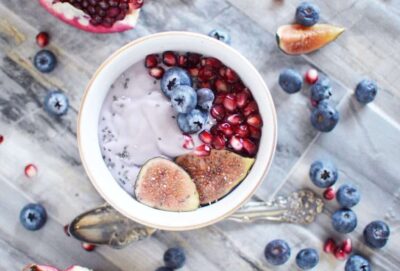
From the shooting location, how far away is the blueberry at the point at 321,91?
1.65 meters

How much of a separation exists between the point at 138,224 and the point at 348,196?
0.53 meters

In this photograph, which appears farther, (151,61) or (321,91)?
(321,91)

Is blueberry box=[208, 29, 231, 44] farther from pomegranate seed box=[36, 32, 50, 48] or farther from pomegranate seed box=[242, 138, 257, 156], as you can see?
pomegranate seed box=[36, 32, 50, 48]

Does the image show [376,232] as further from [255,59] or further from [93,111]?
[93,111]

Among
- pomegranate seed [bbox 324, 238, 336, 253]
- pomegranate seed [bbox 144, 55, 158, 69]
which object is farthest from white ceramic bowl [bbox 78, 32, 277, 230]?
pomegranate seed [bbox 324, 238, 336, 253]

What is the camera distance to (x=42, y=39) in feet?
5.46

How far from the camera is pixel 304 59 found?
5.56 feet

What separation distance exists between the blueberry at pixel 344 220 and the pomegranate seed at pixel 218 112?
1.35 feet

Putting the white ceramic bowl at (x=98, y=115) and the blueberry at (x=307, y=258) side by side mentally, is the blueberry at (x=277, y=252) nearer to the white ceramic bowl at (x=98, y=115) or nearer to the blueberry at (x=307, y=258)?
the blueberry at (x=307, y=258)

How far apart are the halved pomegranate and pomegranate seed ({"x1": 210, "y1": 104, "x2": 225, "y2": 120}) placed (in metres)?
0.32

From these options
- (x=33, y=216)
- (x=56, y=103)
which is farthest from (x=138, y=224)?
(x=56, y=103)

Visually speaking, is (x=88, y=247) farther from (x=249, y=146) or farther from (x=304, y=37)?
(x=304, y=37)

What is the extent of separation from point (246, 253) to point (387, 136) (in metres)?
0.47

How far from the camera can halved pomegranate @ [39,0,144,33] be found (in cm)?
161
